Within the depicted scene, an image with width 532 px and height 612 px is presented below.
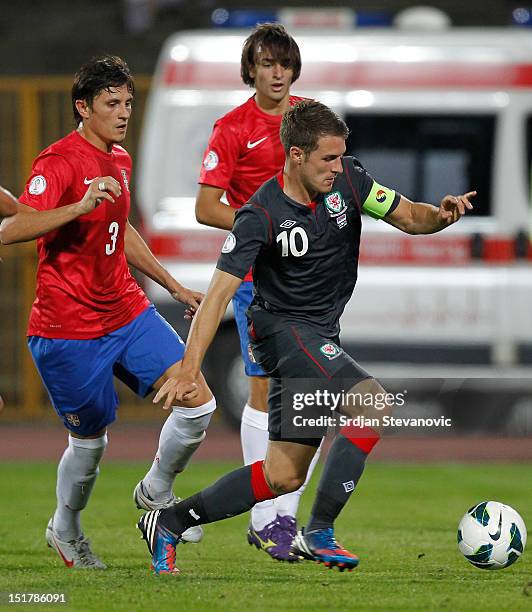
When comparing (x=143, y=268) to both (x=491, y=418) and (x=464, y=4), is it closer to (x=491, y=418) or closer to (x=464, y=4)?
(x=491, y=418)

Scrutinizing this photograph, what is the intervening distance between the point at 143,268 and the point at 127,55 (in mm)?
14388

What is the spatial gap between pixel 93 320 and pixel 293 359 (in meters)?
0.95

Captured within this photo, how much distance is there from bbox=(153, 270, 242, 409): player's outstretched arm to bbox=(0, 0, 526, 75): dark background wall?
14.6 m

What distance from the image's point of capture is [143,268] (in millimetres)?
6773

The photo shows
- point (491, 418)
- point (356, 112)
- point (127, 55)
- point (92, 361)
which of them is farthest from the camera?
point (127, 55)

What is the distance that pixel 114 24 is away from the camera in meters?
21.8

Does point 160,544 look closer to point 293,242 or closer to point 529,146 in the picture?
point 293,242

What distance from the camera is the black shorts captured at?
599 centimetres

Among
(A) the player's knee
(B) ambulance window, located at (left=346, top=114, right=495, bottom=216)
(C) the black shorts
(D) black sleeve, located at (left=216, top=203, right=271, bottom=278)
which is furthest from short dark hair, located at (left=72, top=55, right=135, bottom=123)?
(B) ambulance window, located at (left=346, top=114, right=495, bottom=216)

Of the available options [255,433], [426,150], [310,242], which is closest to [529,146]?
[426,150]

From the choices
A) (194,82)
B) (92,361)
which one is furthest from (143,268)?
(194,82)

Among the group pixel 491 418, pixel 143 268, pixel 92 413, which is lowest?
pixel 491 418

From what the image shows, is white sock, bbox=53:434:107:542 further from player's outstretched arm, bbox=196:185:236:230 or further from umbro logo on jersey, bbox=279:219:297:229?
umbro logo on jersey, bbox=279:219:297:229

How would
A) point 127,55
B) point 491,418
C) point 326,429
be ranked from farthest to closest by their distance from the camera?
point 127,55, point 491,418, point 326,429
